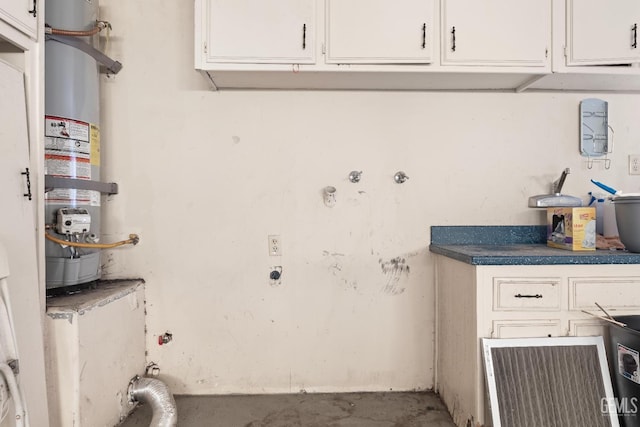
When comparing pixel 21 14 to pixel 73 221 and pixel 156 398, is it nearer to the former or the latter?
pixel 73 221

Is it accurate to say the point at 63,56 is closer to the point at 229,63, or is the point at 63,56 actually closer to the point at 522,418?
the point at 229,63

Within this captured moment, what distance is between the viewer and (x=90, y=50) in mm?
1577

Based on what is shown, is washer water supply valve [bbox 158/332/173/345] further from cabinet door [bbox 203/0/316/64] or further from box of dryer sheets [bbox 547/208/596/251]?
box of dryer sheets [bbox 547/208/596/251]

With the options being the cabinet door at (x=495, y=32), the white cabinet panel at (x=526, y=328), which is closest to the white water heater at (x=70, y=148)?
the cabinet door at (x=495, y=32)

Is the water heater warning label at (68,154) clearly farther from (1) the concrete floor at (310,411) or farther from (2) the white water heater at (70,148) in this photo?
(1) the concrete floor at (310,411)

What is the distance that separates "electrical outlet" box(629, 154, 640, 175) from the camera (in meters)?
1.96

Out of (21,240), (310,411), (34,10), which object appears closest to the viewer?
(21,240)

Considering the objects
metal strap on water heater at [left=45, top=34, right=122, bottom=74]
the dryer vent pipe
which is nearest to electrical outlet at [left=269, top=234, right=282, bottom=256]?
the dryer vent pipe

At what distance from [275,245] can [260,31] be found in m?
1.05

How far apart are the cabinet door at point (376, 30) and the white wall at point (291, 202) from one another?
33cm

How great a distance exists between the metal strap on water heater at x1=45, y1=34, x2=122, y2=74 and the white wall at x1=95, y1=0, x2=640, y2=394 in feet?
0.22

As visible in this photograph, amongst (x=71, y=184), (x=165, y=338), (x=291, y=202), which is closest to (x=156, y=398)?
(x=165, y=338)

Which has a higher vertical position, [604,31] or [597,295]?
[604,31]

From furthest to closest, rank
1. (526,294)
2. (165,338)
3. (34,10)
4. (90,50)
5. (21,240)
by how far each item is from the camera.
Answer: (165,338) → (90,50) → (526,294) → (34,10) → (21,240)
